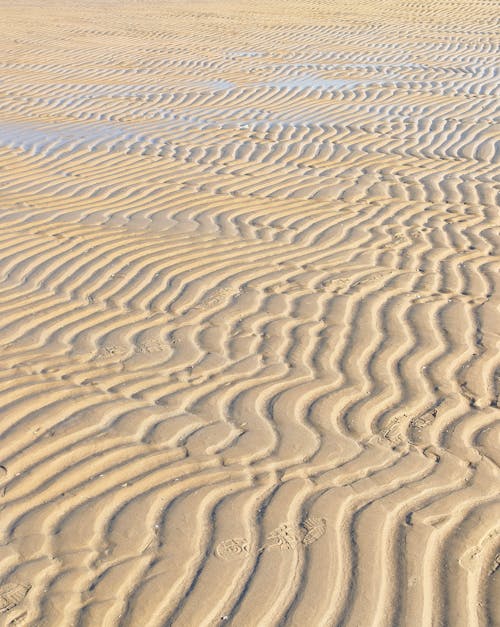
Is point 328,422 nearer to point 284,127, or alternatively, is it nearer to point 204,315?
point 204,315

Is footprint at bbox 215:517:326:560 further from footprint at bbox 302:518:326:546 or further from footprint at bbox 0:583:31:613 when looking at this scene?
footprint at bbox 0:583:31:613

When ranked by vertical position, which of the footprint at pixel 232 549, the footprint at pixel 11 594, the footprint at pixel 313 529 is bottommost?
the footprint at pixel 11 594

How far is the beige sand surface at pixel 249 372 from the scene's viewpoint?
333cm

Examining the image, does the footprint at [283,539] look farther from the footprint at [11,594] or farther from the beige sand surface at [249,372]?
the footprint at [11,594]

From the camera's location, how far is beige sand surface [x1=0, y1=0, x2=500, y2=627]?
3326 mm

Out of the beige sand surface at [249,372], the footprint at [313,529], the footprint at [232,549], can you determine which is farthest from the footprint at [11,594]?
the footprint at [313,529]

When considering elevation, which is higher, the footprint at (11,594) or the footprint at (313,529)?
the footprint at (313,529)

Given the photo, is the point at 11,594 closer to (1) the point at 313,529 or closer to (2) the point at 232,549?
(2) the point at 232,549

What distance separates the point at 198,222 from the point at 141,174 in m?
1.83

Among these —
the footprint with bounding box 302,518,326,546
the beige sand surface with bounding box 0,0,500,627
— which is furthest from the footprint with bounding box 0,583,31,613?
the footprint with bounding box 302,518,326,546

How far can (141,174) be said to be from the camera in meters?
9.26

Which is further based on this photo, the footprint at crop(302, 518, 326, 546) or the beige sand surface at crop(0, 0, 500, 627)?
the footprint at crop(302, 518, 326, 546)

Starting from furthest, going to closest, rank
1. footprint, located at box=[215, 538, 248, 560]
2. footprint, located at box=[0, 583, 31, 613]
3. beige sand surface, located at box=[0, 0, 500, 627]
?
footprint, located at box=[215, 538, 248, 560]
beige sand surface, located at box=[0, 0, 500, 627]
footprint, located at box=[0, 583, 31, 613]

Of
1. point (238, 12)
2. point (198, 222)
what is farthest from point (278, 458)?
point (238, 12)
